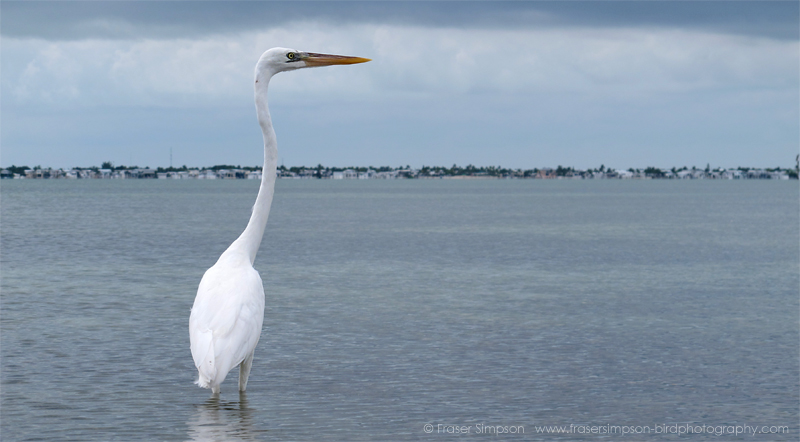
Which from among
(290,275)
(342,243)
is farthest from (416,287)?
(342,243)

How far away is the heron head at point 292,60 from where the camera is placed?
39.5 ft

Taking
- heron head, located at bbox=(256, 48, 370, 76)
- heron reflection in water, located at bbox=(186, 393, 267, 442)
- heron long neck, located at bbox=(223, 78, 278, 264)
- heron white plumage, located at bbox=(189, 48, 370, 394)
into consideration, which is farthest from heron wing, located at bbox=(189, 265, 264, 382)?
heron head, located at bbox=(256, 48, 370, 76)

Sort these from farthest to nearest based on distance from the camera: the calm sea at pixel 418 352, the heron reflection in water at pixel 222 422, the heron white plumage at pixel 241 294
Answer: the calm sea at pixel 418 352 → the heron white plumage at pixel 241 294 → the heron reflection in water at pixel 222 422

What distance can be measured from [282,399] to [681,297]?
14557mm

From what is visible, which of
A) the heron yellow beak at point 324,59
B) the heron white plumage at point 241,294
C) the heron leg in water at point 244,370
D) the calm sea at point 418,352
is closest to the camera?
the heron white plumage at point 241,294

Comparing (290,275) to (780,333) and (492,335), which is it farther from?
(780,333)

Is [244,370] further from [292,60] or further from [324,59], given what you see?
[324,59]

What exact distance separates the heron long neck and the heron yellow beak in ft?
2.15

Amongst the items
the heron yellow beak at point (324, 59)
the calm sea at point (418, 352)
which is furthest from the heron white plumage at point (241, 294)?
the calm sea at point (418, 352)

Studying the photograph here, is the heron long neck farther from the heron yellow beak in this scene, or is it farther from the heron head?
the heron yellow beak

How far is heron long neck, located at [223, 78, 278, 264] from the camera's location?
1206 centimetres

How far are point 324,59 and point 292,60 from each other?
47 centimetres

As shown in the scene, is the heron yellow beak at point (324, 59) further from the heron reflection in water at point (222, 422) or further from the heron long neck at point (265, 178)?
the heron reflection in water at point (222, 422)

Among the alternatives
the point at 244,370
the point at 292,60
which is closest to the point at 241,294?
the point at 244,370
